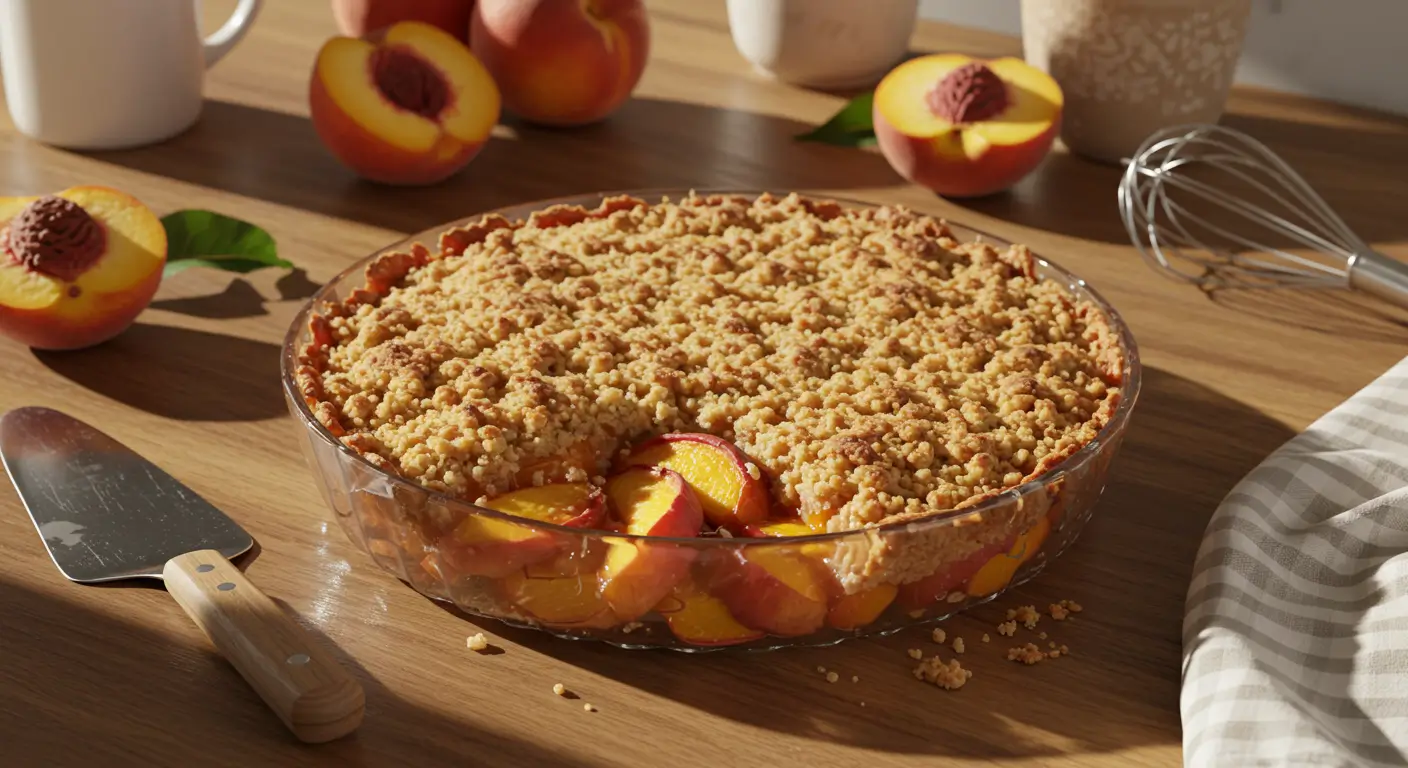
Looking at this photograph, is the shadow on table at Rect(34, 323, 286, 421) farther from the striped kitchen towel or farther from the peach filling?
the striped kitchen towel

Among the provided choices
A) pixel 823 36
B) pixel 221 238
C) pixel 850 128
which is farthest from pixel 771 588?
pixel 823 36

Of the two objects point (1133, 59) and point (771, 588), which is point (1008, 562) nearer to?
point (771, 588)

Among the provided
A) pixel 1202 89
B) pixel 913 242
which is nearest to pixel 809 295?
pixel 913 242

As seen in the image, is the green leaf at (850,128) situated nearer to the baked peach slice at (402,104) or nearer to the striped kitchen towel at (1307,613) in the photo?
the baked peach slice at (402,104)

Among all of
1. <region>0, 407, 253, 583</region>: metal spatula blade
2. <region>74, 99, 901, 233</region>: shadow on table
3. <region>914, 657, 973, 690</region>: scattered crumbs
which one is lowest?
<region>74, 99, 901, 233</region>: shadow on table

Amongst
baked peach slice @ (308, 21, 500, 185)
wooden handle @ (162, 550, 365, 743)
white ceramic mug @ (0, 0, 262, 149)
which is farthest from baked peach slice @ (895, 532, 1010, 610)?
white ceramic mug @ (0, 0, 262, 149)
